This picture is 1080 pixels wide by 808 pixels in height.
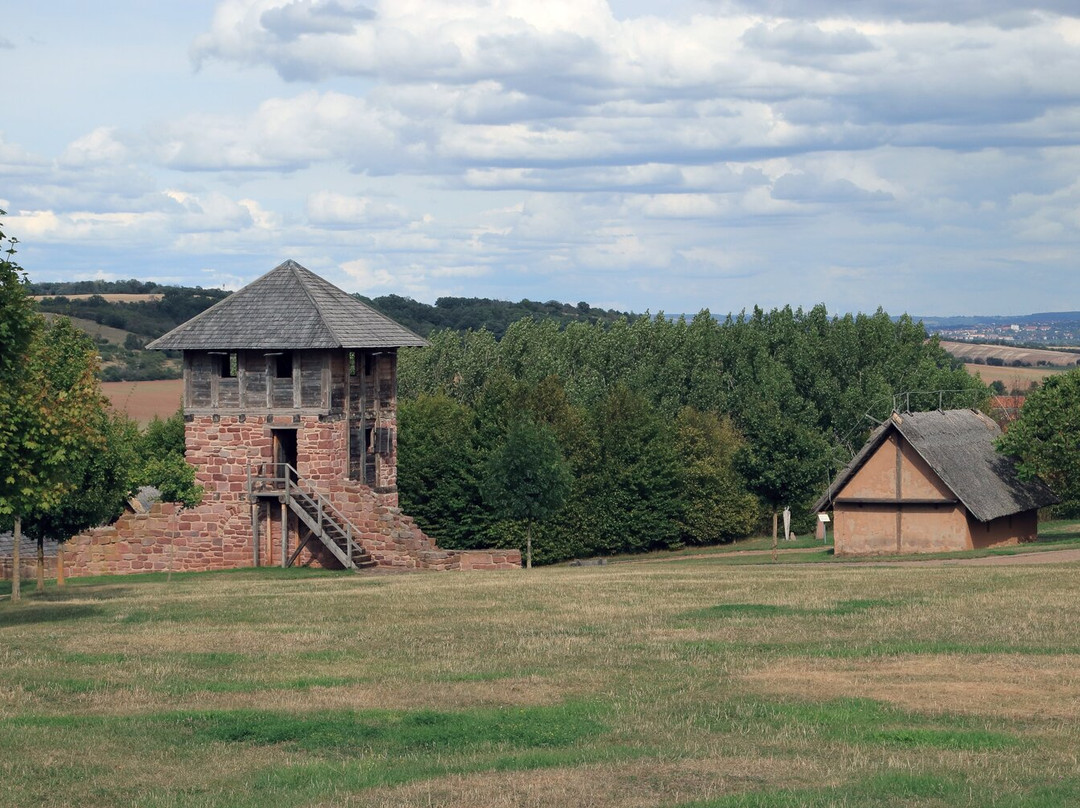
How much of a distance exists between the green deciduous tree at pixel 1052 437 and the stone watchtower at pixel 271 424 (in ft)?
74.7

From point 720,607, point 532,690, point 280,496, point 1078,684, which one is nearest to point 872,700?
point 1078,684

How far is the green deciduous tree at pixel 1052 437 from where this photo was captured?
53.1 metres

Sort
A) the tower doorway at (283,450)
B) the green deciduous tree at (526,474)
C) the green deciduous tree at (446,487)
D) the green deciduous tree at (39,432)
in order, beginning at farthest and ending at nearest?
the green deciduous tree at (446,487) → the green deciduous tree at (526,474) → the tower doorway at (283,450) → the green deciduous tree at (39,432)

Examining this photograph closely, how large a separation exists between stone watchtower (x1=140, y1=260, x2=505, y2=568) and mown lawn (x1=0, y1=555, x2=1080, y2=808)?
644 inches

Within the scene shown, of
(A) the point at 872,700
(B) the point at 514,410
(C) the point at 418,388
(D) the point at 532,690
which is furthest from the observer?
(C) the point at 418,388

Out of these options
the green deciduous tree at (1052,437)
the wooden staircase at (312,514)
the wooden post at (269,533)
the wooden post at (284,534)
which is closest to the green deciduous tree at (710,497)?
the green deciduous tree at (1052,437)

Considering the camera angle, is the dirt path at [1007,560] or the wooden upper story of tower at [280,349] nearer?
the dirt path at [1007,560]

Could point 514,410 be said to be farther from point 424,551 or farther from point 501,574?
point 501,574

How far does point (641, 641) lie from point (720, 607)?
4.77 m

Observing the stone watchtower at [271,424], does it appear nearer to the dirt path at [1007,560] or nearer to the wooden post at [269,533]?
the wooden post at [269,533]

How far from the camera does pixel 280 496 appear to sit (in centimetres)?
4684

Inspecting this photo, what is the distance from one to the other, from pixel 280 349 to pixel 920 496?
2282 centimetres

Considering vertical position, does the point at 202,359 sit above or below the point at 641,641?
above

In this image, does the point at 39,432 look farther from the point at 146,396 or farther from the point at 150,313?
the point at 150,313
